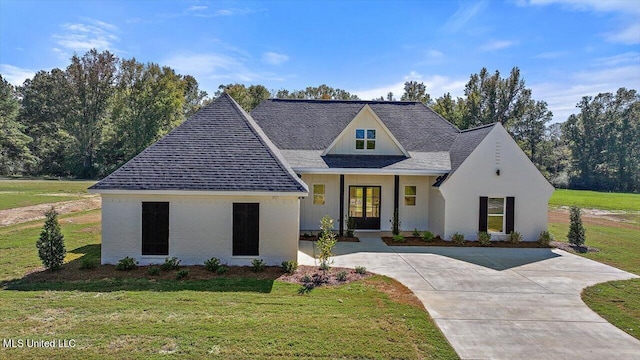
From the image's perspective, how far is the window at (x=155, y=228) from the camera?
35.4 feet

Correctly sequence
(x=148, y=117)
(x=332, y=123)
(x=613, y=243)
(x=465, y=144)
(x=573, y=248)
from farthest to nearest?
(x=148, y=117)
(x=332, y=123)
(x=465, y=144)
(x=613, y=243)
(x=573, y=248)

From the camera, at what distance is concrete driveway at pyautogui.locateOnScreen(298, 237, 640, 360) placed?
6.29 m

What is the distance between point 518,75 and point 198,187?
54.6 metres

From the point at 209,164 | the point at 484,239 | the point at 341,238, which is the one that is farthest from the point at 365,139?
the point at 209,164

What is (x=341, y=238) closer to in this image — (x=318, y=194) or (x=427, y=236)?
(x=318, y=194)

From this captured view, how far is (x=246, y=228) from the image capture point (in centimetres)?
1095

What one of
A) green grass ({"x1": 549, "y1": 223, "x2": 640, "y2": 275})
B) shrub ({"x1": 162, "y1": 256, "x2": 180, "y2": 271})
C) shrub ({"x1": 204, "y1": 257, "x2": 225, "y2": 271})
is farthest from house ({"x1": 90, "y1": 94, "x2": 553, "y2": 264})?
green grass ({"x1": 549, "y1": 223, "x2": 640, "y2": 275})

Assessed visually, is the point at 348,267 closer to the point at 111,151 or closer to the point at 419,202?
the point at 419,202

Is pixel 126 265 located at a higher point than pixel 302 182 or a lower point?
lower

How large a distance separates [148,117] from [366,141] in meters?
40.8

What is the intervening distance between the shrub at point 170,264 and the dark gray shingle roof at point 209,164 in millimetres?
2120

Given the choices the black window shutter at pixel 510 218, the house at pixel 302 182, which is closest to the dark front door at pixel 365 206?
the house at pixel 302 182

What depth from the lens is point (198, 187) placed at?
34.9ft

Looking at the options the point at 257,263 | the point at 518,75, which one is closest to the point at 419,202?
the point at 257,263
